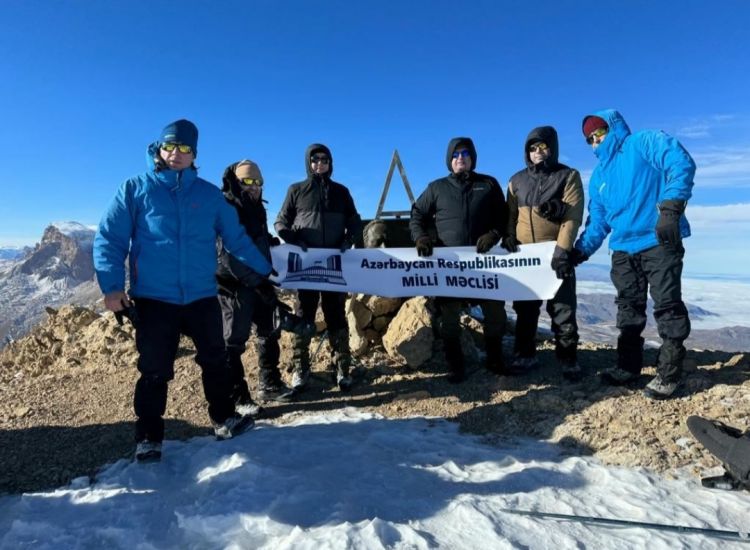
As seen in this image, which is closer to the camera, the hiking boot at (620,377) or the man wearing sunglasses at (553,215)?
the hiking boot at (620,377)

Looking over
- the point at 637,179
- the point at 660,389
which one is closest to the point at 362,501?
the point at 660,389

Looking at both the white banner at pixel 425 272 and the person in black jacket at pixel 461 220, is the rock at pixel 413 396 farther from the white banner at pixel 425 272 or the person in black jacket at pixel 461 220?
the white banner at pixel 425 272

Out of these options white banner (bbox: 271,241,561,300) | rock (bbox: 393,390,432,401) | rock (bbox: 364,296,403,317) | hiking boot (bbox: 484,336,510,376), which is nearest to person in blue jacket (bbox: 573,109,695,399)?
white banner (bbox: 271,241,561,300)

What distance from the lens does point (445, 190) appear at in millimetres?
5957

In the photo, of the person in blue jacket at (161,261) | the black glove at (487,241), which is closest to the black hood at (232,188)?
the person in blue jacket at (161,261)

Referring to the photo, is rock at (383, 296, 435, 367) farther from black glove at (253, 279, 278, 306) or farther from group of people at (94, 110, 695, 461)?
black glove at (253, 279, 278, 306)

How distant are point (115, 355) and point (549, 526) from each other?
7805 mm

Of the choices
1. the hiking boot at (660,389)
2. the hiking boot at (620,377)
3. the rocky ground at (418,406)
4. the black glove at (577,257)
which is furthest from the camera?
the black glove at (577,257)

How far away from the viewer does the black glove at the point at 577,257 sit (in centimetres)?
571

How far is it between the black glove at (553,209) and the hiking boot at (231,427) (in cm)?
431

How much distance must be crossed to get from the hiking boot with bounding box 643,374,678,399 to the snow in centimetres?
144

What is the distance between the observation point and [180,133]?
161 inches

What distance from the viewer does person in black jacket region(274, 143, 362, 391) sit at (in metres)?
6.12

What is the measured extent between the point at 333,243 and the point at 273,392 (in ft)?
7.16
